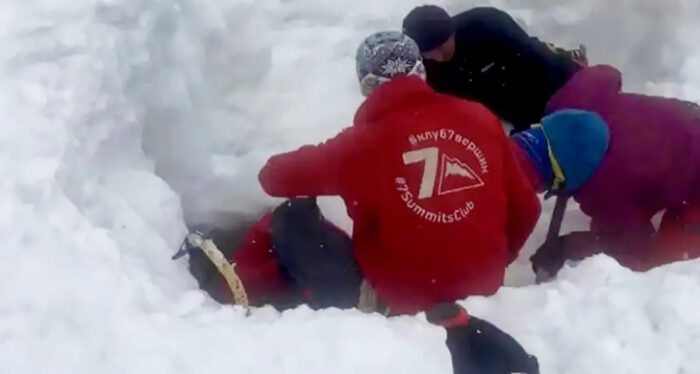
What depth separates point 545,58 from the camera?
3818mm

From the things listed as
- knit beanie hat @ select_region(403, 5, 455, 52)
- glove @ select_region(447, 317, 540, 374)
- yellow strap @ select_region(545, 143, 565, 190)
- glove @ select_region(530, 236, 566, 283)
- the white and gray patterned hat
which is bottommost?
glove @ select_region(530, 236, 566, 283)

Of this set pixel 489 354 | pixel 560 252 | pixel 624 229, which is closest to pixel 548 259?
pixel 560 252

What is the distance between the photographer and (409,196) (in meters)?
2.73

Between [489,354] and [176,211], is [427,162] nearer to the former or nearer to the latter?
[489,354]

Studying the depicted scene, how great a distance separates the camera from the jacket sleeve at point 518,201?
113 inches

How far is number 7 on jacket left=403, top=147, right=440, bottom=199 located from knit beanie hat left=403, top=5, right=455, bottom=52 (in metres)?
0.99

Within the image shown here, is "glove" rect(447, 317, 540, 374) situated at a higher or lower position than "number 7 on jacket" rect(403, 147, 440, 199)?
lower

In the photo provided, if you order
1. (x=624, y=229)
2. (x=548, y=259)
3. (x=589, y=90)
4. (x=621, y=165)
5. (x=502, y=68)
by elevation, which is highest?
(x=589, y=90)

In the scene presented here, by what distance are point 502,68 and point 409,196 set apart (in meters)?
1.28

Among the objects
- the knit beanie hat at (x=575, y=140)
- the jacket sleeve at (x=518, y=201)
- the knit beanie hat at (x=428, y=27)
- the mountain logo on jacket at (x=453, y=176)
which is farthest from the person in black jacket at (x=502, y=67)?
the mountain logo on jacket at (x=453, y=176)

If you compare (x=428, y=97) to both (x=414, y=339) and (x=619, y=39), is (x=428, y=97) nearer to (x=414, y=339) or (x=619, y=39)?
(x=414, y=339)

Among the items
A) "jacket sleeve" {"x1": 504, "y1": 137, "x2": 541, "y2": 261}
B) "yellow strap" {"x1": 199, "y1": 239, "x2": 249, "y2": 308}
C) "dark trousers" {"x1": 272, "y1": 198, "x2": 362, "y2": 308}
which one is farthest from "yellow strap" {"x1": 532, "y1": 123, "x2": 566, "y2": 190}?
"yellow strap" {"x1": 199, "y1": 239, "x2": 249, "y2": 308}

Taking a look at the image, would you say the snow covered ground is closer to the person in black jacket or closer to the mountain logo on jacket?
the mountain logo on jacket

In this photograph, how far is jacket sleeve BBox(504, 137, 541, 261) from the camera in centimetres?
287
